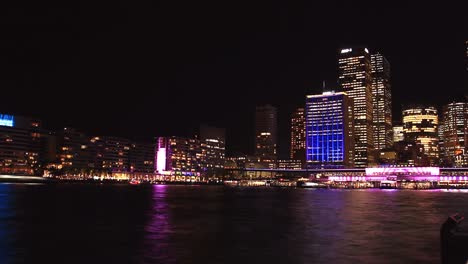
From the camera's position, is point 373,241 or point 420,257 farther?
point 373,241

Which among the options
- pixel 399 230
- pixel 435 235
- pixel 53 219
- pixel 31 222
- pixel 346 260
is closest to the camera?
pixel 346 260

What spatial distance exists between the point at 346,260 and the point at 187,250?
8.04 m

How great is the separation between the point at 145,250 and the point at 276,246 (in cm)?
726

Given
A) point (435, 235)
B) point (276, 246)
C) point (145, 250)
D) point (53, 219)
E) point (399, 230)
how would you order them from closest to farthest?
1. point (145, 250)
2. point (276, 246)
3. point (435, 235)
4. point (399, 230)
5. point (53, 219)

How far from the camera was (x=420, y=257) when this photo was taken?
23062mm

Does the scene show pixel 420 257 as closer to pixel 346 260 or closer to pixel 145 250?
pixel 346 260

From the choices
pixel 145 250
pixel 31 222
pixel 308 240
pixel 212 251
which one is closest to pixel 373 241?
pixel 308 240

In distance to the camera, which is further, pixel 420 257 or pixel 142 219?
pixel 142 219

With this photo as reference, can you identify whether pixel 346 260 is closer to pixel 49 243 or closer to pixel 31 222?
pixel 49 243

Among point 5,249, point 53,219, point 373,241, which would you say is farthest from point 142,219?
point 373,241

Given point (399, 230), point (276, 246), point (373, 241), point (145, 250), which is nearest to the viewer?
point (145, 250)

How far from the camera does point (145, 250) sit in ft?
80.3

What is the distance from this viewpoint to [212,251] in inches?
969

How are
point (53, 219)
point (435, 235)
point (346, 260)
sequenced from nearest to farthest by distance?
point (346, 260)
point (435, 235)
point (53, 219)
